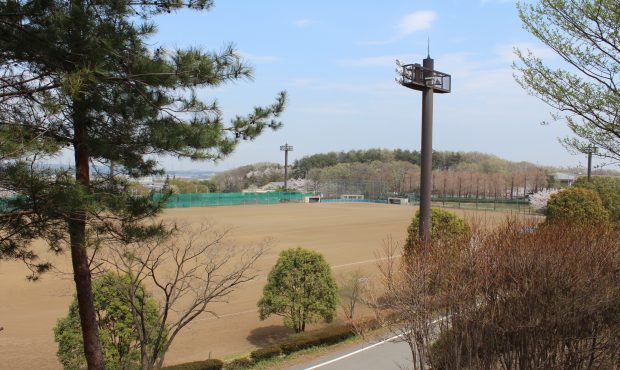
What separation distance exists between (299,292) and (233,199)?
59842mm

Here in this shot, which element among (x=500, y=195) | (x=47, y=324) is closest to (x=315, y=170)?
(x=500, y=195)

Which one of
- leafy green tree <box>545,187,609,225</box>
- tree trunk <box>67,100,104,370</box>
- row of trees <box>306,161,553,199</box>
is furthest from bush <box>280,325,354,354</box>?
row of trees <box>306,161,553,199</box>

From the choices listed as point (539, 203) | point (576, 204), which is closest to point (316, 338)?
point (576, 204)

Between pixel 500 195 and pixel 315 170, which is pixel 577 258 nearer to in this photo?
pixel 500 195

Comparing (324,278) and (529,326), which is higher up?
(529,326)

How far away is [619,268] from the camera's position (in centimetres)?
691

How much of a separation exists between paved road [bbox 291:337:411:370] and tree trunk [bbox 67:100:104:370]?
4.41m

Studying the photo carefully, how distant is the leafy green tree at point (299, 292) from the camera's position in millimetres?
13945

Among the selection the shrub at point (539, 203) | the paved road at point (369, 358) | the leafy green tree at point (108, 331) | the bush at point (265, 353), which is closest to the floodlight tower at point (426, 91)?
the paved road at point (369, 358)

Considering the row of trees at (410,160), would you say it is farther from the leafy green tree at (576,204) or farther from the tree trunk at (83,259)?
the tree trunk at (83,259)

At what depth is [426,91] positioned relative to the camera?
14906 mm

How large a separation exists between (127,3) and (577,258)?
6702 mm

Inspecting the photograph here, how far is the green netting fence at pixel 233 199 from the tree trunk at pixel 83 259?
53374 mm

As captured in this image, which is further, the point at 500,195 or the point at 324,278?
the point at 500,195
